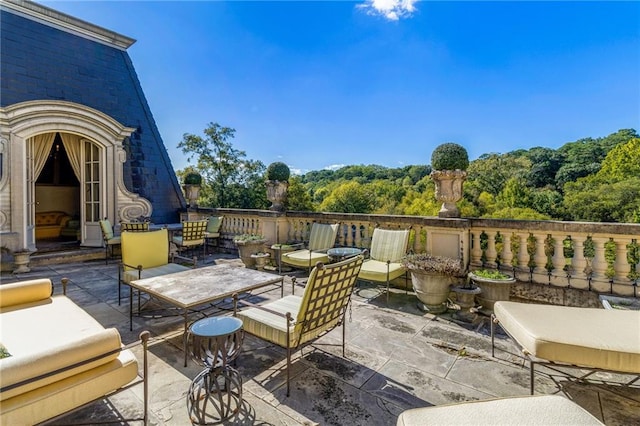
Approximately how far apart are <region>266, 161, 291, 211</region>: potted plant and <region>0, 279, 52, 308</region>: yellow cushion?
394 cm

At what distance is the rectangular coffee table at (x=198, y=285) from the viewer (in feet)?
8.57

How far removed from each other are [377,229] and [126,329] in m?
3.49

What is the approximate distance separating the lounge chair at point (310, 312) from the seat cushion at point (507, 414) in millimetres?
989

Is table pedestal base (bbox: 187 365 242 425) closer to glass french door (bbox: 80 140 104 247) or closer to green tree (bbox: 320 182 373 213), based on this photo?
glass french door (bbox: 80 140 104 247)

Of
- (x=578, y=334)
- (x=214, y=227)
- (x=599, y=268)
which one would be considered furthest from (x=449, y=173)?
(x=214, y=227)

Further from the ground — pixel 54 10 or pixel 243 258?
pixel 54 10

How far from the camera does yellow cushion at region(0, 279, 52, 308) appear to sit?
8.07ft

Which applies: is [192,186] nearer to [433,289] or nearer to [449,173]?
[449,173]

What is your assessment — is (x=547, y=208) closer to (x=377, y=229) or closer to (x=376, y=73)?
(x=376, y=73)

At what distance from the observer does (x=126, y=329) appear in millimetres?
3084

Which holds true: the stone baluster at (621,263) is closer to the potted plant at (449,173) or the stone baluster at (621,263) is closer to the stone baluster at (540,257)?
the stone baluster at (540,257)

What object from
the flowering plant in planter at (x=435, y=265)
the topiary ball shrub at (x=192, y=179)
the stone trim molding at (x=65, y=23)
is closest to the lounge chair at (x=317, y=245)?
the flowering plant in planter at (x=435, y=265)

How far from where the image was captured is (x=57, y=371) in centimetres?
140

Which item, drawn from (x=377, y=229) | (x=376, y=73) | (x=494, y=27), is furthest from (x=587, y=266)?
(x=376, y=73)
